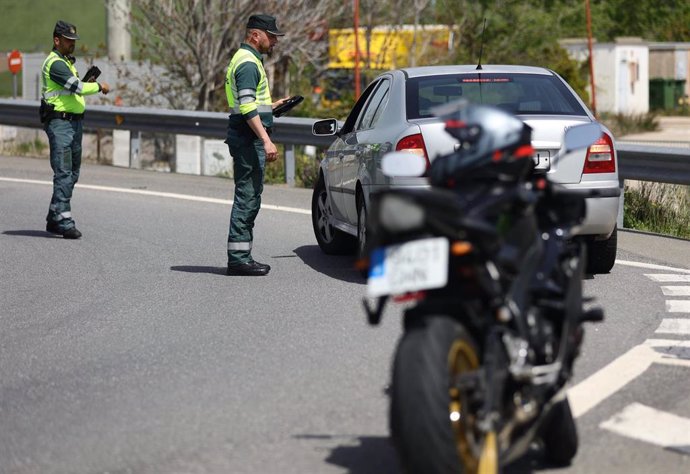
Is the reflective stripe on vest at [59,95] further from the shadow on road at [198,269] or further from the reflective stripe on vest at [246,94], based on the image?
the reflective stripe on vest at [246,94]

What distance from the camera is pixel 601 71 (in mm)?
55125

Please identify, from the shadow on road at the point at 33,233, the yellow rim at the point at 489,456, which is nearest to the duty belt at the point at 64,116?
the shadow on road at the point at 33,233

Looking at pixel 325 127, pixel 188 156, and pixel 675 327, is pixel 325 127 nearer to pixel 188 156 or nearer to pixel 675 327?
pixel 675 327

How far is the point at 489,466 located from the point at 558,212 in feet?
4.12

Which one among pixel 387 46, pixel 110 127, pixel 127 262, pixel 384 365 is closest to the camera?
pixel 384 365

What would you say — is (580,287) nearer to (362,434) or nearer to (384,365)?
(362,434)

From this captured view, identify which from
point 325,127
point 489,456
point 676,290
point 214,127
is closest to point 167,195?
point 214,127

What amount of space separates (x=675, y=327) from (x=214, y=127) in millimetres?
12056

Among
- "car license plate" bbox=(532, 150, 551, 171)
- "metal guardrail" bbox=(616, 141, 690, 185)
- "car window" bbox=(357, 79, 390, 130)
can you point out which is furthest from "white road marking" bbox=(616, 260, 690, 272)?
"car window" bbox=(357, 79, 390, 130)

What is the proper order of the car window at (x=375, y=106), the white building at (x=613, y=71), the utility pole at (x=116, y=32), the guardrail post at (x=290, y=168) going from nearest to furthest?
the car window at (x=375, y=106), the guardrail post at (x=290, y=168), the utility pole at (x=116, y=32), the white building at (x=613, y=71)

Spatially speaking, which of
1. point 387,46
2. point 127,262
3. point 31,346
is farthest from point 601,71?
point 31,346

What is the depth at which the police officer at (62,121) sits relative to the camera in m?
13.2

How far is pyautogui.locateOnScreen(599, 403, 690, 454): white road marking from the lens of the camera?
599cm

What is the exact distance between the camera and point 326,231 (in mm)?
12188
